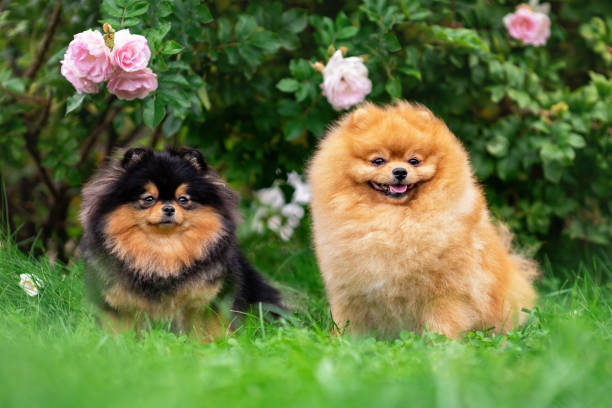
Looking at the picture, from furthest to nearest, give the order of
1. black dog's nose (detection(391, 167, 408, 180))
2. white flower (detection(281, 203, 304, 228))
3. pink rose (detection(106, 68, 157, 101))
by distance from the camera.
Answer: white flower (detection(281, 203, 304, 228))
pink rose (detection(106, 68, 157, 101))
black dog's nose (detection(391, 167, 408, 180))

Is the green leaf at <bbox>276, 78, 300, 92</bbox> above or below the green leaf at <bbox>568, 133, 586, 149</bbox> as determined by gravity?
above

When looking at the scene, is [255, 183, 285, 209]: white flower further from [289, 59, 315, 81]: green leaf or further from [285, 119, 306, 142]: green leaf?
[289, 59, 315, 81]: green leaf

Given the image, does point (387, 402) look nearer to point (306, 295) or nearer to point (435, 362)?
point (435, 362)

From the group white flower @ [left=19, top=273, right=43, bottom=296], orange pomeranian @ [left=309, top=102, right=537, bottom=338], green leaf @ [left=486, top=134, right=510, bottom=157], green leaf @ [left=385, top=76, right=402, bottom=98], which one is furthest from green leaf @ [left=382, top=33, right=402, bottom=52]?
white flower @ [left=19, top=273, right=43, bottom=296]

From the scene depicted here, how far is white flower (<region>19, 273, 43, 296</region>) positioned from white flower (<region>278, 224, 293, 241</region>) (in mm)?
2384

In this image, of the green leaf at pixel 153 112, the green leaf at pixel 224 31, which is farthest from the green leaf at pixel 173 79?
the green leaf at pixel 224 31

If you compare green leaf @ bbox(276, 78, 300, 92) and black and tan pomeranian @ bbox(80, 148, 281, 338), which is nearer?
black and tan pomeranian @ bbox(80, 148, 281, 338)

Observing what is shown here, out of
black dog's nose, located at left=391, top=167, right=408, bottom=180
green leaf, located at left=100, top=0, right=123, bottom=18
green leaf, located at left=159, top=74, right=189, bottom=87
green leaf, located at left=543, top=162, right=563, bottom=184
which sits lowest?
green leaf, located at left=543, top=162, right=563, bottom=184

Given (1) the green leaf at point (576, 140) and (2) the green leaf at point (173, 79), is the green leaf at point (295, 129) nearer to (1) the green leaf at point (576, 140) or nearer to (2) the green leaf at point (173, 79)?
(2) the green leaf at point (173, 79)

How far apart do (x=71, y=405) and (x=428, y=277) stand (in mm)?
1811

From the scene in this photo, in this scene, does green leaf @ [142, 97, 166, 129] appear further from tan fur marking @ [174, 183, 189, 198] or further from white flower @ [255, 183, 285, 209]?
white flower @ [255, 183, 285, 209]

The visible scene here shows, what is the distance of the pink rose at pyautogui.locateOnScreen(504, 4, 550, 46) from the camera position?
4.82 m

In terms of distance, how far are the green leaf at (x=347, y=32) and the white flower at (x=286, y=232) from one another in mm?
2076

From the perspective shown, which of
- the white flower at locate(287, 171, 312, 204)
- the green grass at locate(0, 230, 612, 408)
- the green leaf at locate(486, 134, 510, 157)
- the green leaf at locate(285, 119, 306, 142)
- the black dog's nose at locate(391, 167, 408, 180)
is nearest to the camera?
the green grass at locate(0, 230, 612, 408)
